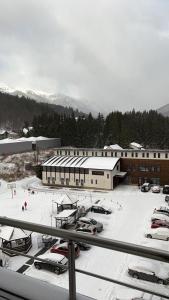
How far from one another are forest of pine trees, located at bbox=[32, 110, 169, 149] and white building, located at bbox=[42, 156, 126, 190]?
1433cm

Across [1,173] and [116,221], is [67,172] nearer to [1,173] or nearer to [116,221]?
[1,173]

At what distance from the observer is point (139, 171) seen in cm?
2514

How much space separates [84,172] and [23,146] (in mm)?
14741

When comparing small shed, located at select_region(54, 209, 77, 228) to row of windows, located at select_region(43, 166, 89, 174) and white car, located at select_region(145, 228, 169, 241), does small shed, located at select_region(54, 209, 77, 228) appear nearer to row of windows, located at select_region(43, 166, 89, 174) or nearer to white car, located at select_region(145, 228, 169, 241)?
white car, located at select_region(145, 228, 169, 241)

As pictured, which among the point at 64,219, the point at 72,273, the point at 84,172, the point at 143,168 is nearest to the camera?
the point at 72,273

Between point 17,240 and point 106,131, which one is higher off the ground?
point 106,131

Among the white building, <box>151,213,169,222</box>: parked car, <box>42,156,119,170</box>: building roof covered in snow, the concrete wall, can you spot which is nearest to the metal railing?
<box>151,213,169,222</box>: parked car

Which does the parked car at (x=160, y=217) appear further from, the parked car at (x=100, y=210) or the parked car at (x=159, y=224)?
the parked car at (x=100, y=210)

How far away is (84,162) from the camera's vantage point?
25.2m

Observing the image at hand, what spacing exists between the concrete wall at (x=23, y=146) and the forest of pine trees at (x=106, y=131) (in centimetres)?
235

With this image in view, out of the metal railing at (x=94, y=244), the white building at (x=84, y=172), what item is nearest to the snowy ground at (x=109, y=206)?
the white building at (x=84, y=172)

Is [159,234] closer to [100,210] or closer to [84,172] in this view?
[100,210]

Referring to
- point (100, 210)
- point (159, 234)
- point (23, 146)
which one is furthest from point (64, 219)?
point (23, 146)

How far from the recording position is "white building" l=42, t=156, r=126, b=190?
2355cm
